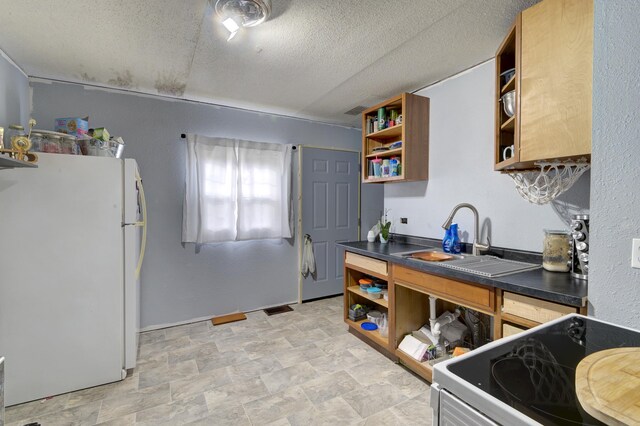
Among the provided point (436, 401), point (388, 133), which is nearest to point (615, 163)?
point (436, 401)

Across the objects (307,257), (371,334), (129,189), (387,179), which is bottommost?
(371,334)

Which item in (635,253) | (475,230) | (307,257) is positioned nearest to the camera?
(635,253)

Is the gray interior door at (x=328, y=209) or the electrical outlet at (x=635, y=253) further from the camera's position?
the gray interior door at (x=328, y=209)

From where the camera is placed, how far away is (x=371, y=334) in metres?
2.46

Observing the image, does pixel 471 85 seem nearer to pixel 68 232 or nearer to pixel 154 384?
pixel 68 232

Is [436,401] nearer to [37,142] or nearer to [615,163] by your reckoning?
[615,163]

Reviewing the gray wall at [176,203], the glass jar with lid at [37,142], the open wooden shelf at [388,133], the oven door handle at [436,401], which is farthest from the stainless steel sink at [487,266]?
the glass jar with lid at [37,142]

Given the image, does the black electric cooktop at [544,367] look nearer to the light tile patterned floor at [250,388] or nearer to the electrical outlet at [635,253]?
the electrical outlet at [635,253]

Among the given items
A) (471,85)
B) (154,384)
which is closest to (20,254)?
(154,384)

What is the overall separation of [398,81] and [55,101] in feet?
9.89

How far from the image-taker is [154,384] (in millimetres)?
1987

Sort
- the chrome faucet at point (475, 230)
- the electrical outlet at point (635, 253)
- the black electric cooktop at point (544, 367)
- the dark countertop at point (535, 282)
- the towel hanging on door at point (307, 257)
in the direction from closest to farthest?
the black electric cooktop at point (544, 367) → the electrical outlet at point (635, 253) → the dark countertop at point (535, 282) → the chrome faucet at point (475, 230) → the towel hanging on door at point (307, 257)

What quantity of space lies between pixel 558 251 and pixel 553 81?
2.94 feet

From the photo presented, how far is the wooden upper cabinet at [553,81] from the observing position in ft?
4.06
